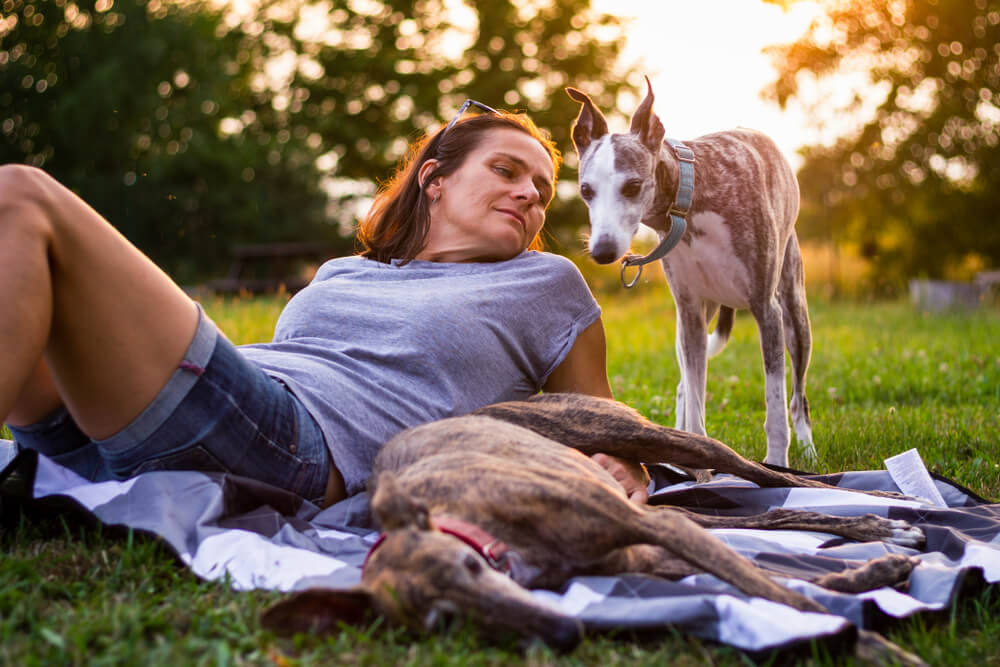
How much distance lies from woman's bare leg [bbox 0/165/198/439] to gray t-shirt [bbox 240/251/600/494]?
0.48 m

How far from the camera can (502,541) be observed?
6.56ft

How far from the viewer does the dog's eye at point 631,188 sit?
3953 millimetres

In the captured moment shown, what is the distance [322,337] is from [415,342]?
1.29 ft

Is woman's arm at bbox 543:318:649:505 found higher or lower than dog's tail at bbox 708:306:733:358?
higher

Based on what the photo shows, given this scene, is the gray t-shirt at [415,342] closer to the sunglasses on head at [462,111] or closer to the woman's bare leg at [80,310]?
the woman's bare leg at [80,310]

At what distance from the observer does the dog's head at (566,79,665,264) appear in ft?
13.0

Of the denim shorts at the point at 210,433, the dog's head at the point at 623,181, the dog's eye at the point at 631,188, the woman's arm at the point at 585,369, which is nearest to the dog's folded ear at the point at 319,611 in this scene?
the denim shorts at the point at 210,433

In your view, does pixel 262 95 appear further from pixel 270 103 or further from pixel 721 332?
pixel 721 332

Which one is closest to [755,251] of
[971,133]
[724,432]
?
[724,432]

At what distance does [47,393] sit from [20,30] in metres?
27.2

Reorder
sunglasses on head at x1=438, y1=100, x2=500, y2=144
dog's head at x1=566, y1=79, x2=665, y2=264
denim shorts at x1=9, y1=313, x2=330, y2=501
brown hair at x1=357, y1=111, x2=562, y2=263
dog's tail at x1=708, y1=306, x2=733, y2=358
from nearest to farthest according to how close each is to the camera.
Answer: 1. denim shorts at x1=9, y1=313, x2=330, y2=501
2. brown hair at x1=357, y1=111, x2=562, y2=263
3. sunglasses on head at x1=438, y1=100, x2=500, y2=144
4. dog's head at x1=566, y1=79, x2=665, y2=264
5. dog's tail at x1=708, y1=306, x2=733, y2=358

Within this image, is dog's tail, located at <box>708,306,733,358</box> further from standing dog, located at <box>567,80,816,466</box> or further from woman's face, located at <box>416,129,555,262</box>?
woman's face, located at <box>416,129,555,262</box>

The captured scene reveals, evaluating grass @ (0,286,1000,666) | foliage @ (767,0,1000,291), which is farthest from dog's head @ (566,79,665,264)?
foliage @ (767,0,1000,291)

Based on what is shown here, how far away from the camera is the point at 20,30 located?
25.0 m
